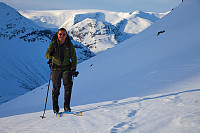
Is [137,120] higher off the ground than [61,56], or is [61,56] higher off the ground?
[61,56]

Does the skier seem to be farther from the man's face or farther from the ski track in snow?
the ski track in snow

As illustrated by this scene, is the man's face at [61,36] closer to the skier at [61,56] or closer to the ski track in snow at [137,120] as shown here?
the skier at [61,56]

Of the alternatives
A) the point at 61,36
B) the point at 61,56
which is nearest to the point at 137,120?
the point at 61,56

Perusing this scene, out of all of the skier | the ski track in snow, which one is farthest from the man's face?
the ski track in snow

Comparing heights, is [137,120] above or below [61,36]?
below

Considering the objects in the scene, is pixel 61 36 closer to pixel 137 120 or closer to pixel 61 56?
pixel 61 56

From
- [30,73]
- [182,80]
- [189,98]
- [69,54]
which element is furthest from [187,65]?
[30,73]

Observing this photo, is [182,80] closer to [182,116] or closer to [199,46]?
[182,116]

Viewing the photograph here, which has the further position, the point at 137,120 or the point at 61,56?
the point at 61,56

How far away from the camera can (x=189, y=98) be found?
494cm

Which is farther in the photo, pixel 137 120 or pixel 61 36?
pixel 61 36

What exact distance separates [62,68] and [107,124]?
90.0 inches

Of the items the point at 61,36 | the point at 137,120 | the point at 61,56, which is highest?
the point at 61,36

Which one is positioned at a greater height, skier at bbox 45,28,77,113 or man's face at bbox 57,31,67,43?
man's face at bbox 57,31,67,43
